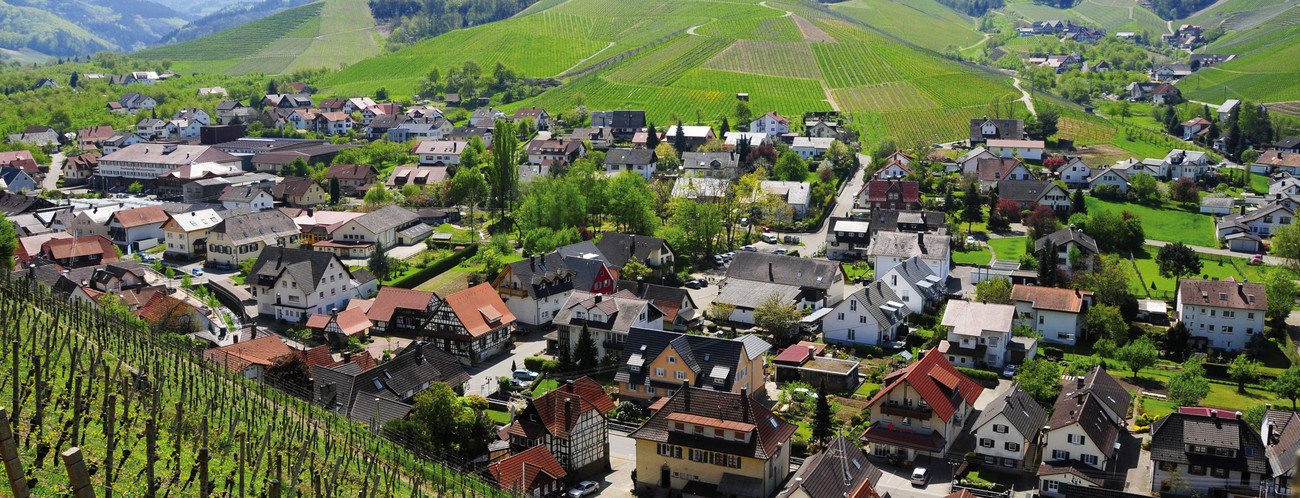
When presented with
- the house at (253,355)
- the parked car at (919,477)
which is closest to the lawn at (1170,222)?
the parked car at (919,477)

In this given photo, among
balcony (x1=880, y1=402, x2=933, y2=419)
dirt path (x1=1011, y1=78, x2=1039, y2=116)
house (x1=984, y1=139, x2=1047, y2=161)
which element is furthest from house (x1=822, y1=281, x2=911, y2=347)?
dirt path (x1=1011, y1=78, x2=1039, y2=116)

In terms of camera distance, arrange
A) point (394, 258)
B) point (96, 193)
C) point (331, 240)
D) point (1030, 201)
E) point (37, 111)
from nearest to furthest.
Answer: point (394, 258)
point (331, 240)
point (1030, 201)
point (96, 193)
point (37, 111)

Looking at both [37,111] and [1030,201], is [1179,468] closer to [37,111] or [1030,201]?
[1030,201]

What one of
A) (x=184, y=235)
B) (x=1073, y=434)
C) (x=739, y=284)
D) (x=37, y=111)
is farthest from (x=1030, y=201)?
(x=37, y=111)

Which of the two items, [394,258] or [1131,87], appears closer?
[394,258]

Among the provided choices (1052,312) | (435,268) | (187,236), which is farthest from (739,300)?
(187,236)

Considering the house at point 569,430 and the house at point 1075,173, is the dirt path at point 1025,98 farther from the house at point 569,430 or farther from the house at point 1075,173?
the house at point 569,430

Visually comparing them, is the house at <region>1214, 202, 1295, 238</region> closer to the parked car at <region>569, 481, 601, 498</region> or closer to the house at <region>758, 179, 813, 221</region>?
the house at <region>758, 179, 813, 221</region>

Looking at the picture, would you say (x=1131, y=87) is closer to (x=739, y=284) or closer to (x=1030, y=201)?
(x=1030, y=201)

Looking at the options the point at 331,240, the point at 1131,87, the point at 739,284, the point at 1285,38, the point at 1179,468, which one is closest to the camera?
the point at 1179,468

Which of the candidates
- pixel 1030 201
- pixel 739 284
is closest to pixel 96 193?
pixel 739 284
